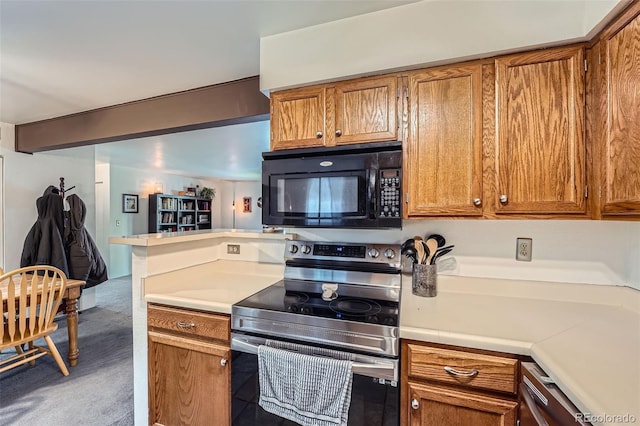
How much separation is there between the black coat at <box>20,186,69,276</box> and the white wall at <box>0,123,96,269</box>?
0.13 meters

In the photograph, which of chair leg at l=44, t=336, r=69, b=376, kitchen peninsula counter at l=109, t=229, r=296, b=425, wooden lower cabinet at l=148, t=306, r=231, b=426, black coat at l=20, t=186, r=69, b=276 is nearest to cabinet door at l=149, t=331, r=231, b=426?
wooden lower cabinet at l=148, t=306, r=231, b=426

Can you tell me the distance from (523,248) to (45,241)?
4.30 m

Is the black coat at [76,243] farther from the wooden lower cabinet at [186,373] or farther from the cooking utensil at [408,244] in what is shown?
the cooking utensil at [408,244]

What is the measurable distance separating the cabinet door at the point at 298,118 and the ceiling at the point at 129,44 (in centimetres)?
34

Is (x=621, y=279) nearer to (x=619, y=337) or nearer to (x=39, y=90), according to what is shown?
(x=619, y=337)

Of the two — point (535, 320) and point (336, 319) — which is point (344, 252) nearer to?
point (336, 319)

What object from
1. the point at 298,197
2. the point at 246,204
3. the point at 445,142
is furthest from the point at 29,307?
the point at 246,204

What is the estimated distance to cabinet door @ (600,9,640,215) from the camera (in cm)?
100

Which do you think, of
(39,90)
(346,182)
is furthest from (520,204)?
(39,90)

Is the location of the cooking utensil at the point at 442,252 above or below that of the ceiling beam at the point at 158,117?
below

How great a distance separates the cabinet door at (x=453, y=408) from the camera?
100 cm

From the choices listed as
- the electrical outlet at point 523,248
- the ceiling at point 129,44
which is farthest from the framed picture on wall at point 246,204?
the electrical outlet at point 523,248

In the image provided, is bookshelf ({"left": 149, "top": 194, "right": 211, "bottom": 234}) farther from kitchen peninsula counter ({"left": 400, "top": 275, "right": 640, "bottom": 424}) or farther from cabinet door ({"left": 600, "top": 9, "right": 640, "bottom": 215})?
cabinet door ({"left": 600, "top": 9, "right": 640, "bottom": 215})

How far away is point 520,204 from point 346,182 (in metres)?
0.77
